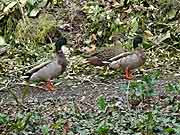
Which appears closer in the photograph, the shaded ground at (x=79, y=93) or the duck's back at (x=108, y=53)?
the shaded ground at (x=79, y=93)

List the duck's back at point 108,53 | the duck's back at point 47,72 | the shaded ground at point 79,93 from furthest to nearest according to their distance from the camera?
the duck's back at point 108,53 → the duck's back at point 47,72 → the shaded ground at point 79,93

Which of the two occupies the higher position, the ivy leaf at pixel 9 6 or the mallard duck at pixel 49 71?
the ivy leaf at pixel 9 6

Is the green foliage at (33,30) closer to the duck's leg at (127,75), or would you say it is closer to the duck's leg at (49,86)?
the duck's leg at (49,86)

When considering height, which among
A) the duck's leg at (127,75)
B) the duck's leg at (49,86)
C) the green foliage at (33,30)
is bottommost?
the duck's leg at (127,75)

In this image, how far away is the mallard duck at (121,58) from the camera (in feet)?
23.6

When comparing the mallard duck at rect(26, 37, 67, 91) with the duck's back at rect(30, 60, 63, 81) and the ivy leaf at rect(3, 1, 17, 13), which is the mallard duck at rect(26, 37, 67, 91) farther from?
the ivy leaf at rect(3, 1, 17, 13)

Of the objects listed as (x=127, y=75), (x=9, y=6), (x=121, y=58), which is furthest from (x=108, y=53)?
(x=9, y=6)

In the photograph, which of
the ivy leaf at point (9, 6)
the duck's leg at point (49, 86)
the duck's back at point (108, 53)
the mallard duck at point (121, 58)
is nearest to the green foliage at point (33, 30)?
the ivy leaf at point (9, 6)

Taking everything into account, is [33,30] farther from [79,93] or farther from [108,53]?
[79,93]

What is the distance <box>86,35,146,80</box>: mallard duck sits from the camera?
7.21m

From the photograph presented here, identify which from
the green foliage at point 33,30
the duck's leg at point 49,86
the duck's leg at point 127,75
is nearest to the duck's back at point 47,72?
the duck's leg at point 49,86

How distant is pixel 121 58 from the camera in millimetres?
7242

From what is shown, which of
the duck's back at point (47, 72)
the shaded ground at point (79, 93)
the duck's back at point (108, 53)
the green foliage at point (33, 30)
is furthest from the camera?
the green foliage at point (33, 30)

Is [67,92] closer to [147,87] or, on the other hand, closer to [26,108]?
[26,108]
